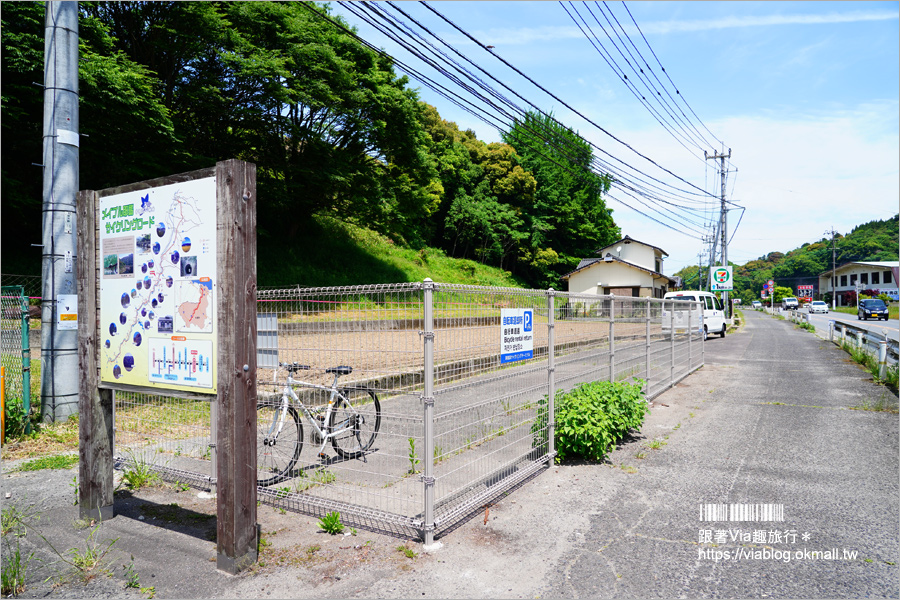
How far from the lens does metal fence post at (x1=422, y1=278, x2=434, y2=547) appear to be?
3738 millimetres

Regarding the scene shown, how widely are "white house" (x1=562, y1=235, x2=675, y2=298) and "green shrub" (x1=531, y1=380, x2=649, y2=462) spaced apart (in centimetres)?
3655

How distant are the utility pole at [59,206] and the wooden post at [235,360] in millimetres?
4611

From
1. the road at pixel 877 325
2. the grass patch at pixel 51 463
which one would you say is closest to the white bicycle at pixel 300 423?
the grass patch at pixel 51 463

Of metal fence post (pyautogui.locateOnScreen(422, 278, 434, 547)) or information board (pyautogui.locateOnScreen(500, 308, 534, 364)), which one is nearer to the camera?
metal fence post (pyautogui.locateOnScreen(422, 278, 434, 547))

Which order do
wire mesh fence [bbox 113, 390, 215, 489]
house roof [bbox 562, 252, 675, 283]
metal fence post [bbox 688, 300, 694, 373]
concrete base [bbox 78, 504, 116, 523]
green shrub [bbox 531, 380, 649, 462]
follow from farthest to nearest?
house roof [bbox 562, 252, 675, 283], metal fence post [bbox 688, 300, 694, 373], green shrub [bbox 531, 380, 649, 462], wire mesh fence [bbox 113, 390, 215, 489], concrete base [bbox 78, 504, 116, 523]

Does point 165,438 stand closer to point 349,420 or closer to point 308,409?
point 308,409

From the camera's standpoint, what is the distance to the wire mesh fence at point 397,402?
13.2 feet

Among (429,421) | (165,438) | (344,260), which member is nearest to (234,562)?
(429,421)

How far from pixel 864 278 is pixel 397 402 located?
89169mm

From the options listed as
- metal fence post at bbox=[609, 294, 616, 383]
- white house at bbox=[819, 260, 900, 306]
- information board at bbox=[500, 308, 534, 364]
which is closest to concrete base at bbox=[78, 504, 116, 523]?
information board at bbox=[500, 308, 534, 364]

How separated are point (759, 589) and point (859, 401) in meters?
8.37

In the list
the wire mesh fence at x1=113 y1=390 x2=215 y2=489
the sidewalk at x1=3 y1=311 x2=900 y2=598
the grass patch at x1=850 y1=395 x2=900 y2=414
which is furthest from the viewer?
the grass patch at x1=850 y1=395 x2=900 y2=414

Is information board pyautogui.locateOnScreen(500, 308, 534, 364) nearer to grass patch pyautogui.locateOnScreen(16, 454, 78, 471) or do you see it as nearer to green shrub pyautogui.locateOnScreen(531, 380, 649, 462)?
green shrub pyautogui.locateOnScreen(531, 380, 649, 462)

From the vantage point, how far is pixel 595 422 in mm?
5707
